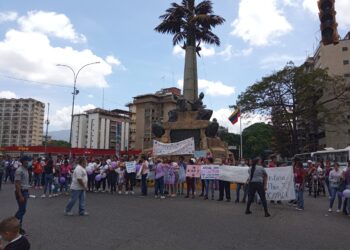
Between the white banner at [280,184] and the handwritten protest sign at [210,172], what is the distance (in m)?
2.37

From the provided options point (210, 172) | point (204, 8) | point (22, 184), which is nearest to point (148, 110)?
point (204, 8)

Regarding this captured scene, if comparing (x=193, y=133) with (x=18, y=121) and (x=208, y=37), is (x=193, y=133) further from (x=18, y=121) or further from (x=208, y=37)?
(x=18, y=121)

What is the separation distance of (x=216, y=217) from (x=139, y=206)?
3124 millimetres

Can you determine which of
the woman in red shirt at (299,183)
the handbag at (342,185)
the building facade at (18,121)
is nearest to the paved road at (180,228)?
the woman in red shirt at (299,183)

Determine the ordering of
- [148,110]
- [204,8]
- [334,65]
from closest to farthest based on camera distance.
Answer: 1. [204,8]
2. [334,65]
3. [148,110]

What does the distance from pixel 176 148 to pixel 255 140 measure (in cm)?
6669

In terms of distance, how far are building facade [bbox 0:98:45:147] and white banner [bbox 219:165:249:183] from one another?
465ft

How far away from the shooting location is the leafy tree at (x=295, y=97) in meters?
44.3

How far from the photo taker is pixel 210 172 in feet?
50.4

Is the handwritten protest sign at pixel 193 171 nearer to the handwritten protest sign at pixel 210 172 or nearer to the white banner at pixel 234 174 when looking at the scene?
the handwritten protest sign at pixel 210 172

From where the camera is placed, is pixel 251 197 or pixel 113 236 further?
pixel 251 197

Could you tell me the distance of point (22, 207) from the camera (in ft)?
26.7

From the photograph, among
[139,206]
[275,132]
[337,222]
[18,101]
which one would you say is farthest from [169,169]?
[18,101]

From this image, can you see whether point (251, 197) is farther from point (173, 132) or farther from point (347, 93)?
point (347, 93)
